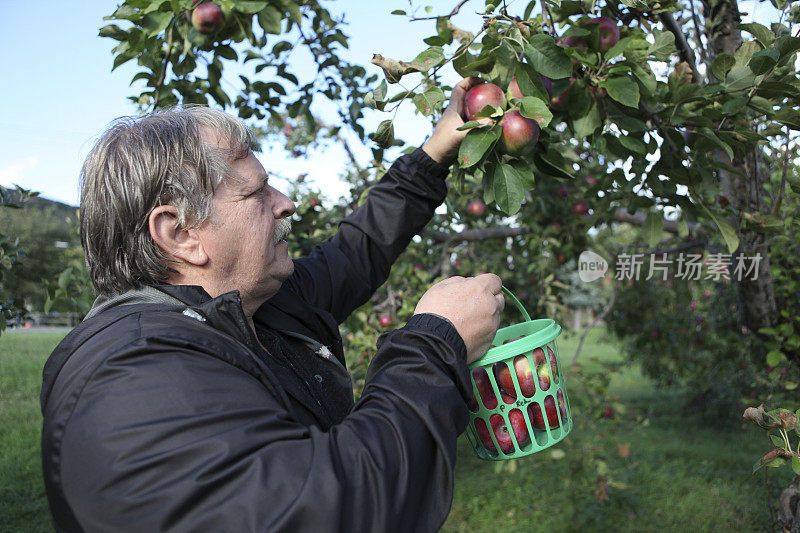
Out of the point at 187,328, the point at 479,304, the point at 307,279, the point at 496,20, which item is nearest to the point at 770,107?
the point at 496,20

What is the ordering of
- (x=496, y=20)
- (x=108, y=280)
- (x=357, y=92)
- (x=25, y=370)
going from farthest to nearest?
(x=25, y=370), (x=357, y=92), (x=496, y=20), (x=108, y=280)

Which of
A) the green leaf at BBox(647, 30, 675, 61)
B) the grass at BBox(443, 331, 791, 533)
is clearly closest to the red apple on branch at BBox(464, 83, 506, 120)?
the green leaf at BBox(647, 30, 675, 61)

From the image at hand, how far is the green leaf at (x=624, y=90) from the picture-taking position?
1.16 meters

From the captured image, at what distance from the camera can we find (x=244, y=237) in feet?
3.51

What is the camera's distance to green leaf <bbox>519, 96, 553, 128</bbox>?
1.07m

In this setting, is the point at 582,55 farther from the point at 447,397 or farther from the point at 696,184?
the point at 447,397

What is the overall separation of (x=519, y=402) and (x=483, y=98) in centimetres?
63

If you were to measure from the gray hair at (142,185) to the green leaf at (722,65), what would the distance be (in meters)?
1.07

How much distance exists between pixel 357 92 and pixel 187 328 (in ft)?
6.01

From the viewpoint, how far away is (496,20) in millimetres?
1180

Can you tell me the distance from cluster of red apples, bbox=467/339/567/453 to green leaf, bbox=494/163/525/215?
0.94ft

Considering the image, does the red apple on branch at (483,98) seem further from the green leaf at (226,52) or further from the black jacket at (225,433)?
the green leaf at (226,52)

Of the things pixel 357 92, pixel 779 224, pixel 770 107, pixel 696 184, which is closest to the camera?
pixel 770 107

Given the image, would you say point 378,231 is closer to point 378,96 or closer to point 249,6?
point 378,96
